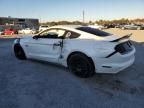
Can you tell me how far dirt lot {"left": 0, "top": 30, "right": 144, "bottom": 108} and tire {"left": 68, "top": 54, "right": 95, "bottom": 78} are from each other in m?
0.17

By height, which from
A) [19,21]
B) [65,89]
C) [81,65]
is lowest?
[65,89]

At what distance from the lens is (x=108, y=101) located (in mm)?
4512

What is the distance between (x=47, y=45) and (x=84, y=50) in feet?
5.07

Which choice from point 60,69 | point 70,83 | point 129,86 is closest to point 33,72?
point 60,69

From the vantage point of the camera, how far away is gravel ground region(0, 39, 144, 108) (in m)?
4.41

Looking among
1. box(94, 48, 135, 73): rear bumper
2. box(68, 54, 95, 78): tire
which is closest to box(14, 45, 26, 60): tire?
box(68, 54, 95, 78): tire

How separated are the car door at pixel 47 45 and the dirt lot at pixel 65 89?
0.43 m

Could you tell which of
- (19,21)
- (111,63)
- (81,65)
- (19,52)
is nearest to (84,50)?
(81,65)

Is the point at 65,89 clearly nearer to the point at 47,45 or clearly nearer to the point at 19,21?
the point at 47,45

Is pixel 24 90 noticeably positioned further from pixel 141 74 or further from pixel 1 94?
pixel 141 74

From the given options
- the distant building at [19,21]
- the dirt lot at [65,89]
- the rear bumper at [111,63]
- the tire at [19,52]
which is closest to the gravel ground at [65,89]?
the dirt lot at [65,89]

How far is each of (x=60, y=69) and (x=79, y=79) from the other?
1.20m

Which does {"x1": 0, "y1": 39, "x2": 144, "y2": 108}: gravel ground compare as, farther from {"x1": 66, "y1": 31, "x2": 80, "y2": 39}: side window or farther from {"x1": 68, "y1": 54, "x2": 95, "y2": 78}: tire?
{"x1": 66, "y1": 31, "x2": 80, "y2": 39}: side window

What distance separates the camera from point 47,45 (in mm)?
6852
